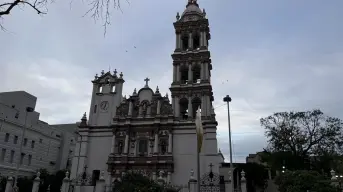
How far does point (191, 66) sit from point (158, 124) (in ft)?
28.2

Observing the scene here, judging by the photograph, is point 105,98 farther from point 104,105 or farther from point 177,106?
point 177,106

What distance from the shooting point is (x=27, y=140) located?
42281 millimetres

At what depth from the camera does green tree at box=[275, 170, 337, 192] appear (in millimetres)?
22903

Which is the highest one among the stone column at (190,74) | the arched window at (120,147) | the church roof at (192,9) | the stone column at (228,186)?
the church roof at (192,9)

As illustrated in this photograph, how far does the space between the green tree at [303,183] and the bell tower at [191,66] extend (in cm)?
1077

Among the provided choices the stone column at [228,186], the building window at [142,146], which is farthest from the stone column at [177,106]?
the stone column at [228,186]

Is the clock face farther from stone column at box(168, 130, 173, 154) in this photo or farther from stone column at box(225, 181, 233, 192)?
stone column at box(225, 181, 233, 192)

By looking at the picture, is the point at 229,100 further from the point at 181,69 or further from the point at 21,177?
the point at 21,177

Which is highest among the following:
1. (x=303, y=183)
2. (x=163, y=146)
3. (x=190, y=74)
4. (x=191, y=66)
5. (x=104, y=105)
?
(x=191, y=66)

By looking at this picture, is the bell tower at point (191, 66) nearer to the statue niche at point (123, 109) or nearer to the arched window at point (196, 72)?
the arched window at point (196, 72)

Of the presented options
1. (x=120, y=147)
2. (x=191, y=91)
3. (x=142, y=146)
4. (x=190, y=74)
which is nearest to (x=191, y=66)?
(x=190, y=74)

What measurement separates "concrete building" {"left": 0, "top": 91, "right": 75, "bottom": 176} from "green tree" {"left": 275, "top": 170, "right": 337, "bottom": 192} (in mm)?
27443

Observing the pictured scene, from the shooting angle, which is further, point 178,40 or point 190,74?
point 178,40

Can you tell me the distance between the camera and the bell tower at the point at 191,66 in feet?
117
